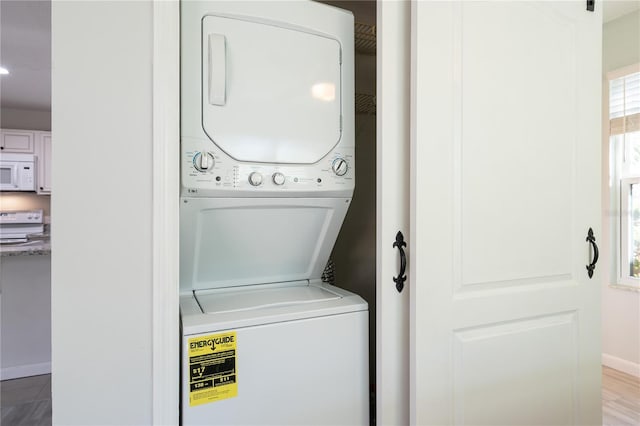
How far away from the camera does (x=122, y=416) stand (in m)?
0.98

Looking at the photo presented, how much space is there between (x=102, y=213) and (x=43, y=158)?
206 inches

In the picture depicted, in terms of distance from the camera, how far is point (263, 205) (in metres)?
1.32

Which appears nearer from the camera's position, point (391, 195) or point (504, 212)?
point (391, 195)

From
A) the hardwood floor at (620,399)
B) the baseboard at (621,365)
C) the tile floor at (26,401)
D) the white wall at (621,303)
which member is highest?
the white wall at (621,303)

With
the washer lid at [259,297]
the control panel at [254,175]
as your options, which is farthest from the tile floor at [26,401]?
the control panel at [254,175]

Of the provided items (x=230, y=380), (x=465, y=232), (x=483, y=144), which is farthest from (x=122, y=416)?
(x=483, y=144)

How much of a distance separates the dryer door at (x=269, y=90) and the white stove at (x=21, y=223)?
546 cm

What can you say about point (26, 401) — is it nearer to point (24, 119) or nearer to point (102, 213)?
point (102, 213)

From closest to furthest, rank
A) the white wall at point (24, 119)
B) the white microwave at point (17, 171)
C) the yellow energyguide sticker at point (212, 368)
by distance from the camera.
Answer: the yellow energyguide sticker at point (212, 368)
the white microwave at point (17, 171)
the white wall at point (24, 119)

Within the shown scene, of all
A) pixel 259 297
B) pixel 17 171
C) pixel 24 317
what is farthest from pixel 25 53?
pixel 259 297

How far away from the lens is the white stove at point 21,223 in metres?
5.25

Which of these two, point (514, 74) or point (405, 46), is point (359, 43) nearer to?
point (405, 46)

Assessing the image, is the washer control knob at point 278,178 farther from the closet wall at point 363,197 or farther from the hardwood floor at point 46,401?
the hardwood floor at point 46,401

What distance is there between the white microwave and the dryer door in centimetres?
524
